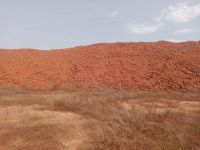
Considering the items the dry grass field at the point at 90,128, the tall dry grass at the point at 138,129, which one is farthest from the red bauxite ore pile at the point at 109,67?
the tall dry grass at the point at 138,129

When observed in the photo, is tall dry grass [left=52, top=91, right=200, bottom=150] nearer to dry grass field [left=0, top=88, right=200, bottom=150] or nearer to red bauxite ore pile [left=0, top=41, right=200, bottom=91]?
dry grass field [left=0, top=88, right=200, bottom=150]

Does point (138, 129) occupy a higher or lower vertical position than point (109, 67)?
lower

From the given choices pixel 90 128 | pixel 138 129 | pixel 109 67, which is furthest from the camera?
pixel 109 67

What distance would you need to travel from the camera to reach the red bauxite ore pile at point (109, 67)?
2005cm

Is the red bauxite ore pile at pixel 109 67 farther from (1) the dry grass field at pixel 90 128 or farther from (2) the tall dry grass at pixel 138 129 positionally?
(2) the tall dry grass at pixel 138 129

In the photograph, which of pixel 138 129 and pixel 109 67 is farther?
pixel 109 67

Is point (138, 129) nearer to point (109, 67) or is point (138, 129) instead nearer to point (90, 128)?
point (90, 128)

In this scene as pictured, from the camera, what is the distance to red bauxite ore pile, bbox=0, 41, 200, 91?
20047 millimetres

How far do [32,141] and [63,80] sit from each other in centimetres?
1337

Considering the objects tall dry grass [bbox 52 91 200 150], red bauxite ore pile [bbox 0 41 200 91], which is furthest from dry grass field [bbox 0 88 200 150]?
red bauxite ore pile [bbox 0 41 200 91]

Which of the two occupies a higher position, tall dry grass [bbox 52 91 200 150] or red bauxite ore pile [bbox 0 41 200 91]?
red bauxite ore pile [bbox 0 41 200 91]

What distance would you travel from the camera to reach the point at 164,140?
25.4 ft

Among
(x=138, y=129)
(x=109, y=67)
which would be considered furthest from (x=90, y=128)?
(x=109, y=67)

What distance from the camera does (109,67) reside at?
2266 centimetres
